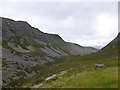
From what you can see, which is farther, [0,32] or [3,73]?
[0,32]

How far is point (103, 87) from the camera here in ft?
98.1

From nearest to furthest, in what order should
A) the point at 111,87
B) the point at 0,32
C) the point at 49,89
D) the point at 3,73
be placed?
1. the point at 111,87
2. the point at 49,89
3. the point at 3,73
4. the point at 0,32

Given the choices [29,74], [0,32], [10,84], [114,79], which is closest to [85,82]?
[114,79]

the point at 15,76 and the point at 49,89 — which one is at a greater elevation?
the point at 49,89

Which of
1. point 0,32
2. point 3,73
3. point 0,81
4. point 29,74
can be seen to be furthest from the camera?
point 0,32

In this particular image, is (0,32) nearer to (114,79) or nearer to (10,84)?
(10,84)

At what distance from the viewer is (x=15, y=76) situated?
268 ft

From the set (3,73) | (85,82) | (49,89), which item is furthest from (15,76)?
(85,82)

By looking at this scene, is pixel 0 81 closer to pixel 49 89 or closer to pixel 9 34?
pixel 49 89

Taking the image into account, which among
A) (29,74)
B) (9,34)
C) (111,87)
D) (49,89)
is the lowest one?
(29,74)

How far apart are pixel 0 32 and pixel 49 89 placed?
171 m

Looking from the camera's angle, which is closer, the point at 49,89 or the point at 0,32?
the point at 49,89

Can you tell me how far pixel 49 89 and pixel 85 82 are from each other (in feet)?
31.9

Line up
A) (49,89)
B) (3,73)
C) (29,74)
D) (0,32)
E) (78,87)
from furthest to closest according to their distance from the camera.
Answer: (0,32) < (29,74) < (3,73) < (49,89) < (78,87)
